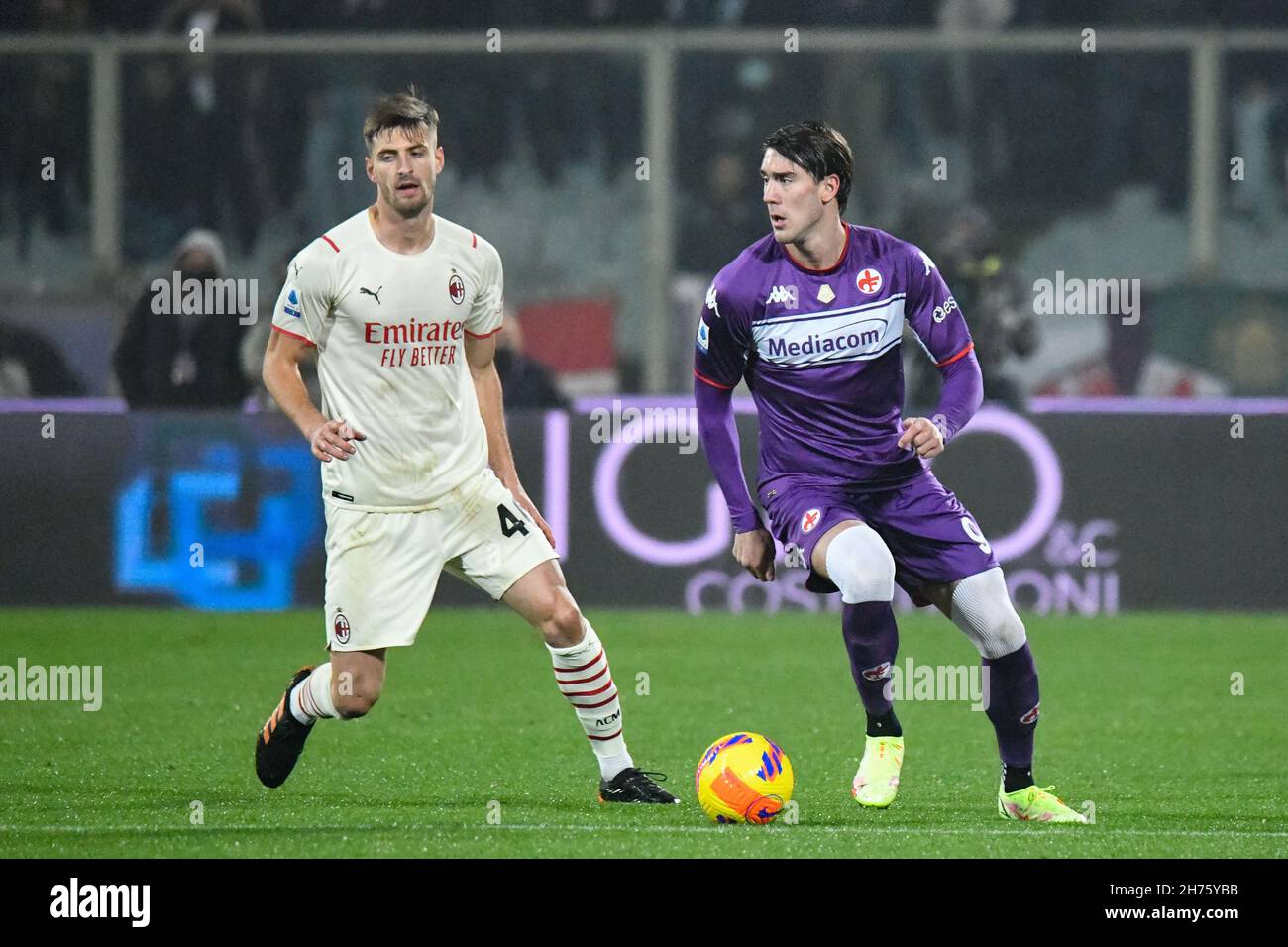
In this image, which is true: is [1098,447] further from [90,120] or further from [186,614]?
[90,120]

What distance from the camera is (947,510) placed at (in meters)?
6.42

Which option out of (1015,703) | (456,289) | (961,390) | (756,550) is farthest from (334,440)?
(1015,703)

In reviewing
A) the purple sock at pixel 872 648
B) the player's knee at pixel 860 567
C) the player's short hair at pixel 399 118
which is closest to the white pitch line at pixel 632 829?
the purple sock at pixel 872 648

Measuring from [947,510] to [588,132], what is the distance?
9.92 metres

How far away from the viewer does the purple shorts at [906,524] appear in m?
6.34

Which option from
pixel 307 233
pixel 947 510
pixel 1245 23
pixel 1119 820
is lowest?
pixel 1119 820

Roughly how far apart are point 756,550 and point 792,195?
40.2 inches

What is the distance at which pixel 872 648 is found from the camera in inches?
247

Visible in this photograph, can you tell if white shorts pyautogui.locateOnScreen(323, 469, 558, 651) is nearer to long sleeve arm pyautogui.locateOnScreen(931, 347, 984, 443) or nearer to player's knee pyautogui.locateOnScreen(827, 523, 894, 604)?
player's knee pyautogui.locateOnScreen(827, 523, 894, 604)

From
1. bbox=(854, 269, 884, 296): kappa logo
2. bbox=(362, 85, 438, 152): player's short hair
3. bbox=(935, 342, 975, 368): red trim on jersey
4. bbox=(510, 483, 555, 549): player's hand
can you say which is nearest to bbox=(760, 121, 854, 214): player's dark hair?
bbox=(854, 269, 884, 296): kappa logo

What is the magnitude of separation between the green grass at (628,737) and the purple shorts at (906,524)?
697mm
